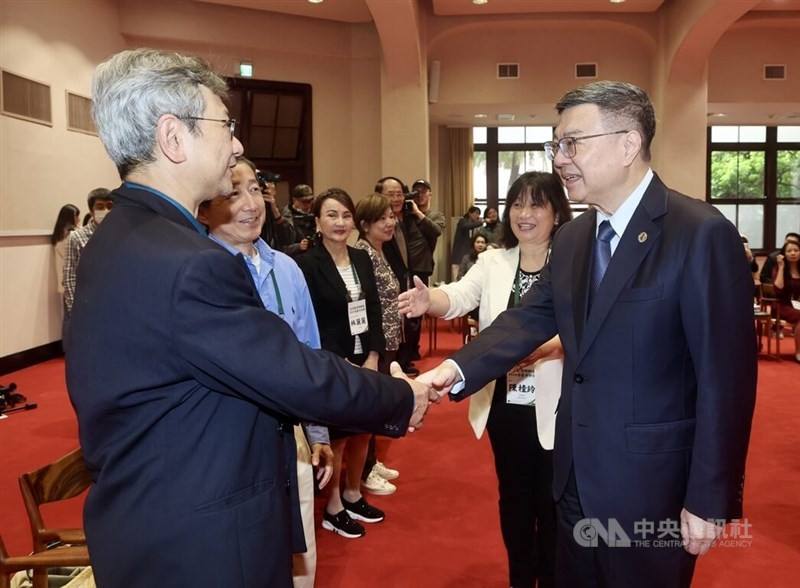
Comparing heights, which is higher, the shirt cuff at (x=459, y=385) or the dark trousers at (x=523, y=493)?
the shirt cuff at (x=459, y=385)

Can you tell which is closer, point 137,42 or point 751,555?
point 751,555

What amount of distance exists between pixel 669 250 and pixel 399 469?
9.63 feet

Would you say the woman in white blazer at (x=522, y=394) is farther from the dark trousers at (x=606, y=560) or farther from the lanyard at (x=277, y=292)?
the dark trousers at (x=606, y=560)

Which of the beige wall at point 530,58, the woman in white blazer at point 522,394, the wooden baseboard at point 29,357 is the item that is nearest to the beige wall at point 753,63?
the beige wall at point 530,58

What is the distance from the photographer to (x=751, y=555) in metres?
2.91

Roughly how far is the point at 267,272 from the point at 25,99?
20.5ft

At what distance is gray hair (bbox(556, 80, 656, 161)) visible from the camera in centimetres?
160

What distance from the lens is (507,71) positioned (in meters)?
10.5

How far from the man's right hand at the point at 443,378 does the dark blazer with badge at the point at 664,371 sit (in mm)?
350

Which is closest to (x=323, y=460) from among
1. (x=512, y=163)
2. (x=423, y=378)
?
(x=423, y=378)

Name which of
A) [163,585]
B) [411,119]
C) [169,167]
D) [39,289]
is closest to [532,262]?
[169,167]

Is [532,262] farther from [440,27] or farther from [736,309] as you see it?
[440,27]

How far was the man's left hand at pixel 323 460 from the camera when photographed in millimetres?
2014

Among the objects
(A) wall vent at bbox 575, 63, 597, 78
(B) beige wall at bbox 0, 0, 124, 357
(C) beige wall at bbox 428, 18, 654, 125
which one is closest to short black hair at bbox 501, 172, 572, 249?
(B) beige wall at bbox 0, 0, 124, 357
